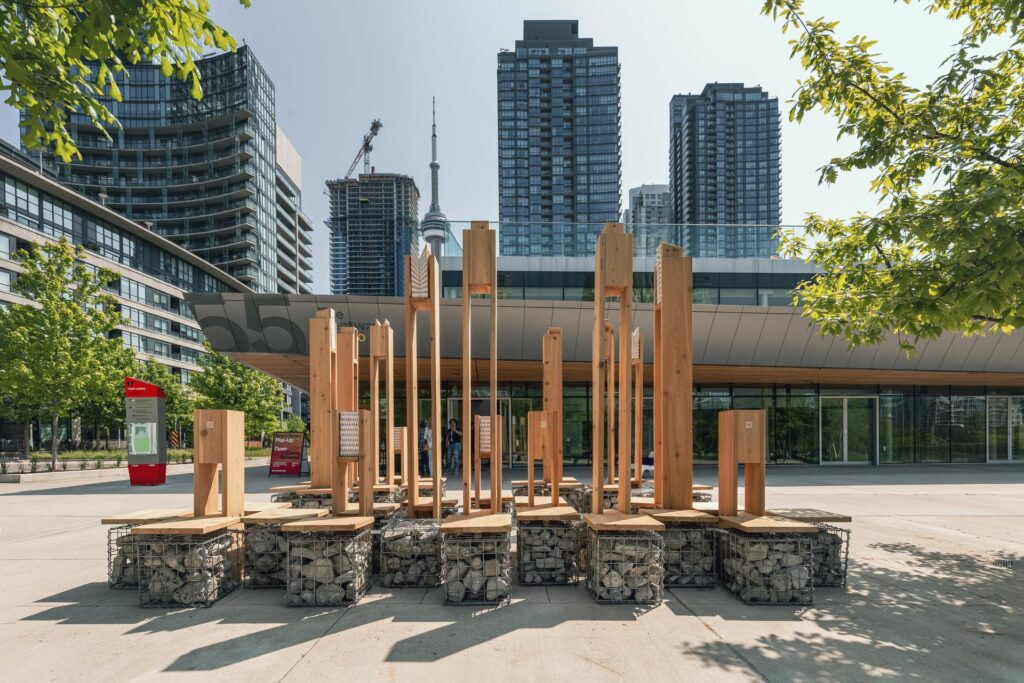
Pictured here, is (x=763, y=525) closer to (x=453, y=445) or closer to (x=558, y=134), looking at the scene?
(x=453, y=445)

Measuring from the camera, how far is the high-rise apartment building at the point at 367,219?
5502 inches

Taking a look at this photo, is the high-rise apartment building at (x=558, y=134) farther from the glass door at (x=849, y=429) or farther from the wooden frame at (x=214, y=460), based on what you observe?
the wooden frame at (x=214, y=460)

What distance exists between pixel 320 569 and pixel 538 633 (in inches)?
78.7

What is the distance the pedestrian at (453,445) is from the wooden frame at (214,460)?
448 inches

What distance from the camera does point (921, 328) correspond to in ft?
21.6

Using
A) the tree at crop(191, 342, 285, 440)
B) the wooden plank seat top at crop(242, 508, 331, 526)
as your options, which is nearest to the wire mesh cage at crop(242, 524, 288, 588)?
the wooden plank seat top at crop(242, 508, 331, 526)

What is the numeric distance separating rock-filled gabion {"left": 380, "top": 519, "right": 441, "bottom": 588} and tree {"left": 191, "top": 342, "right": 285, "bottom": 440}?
34.7 m

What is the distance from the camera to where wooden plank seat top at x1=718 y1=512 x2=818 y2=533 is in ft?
16.0

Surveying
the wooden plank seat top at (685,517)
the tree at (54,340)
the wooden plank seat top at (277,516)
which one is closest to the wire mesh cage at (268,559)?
the wooden plank seat top at (277,516)

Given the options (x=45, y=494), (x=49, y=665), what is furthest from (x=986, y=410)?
(x=45, y=494)

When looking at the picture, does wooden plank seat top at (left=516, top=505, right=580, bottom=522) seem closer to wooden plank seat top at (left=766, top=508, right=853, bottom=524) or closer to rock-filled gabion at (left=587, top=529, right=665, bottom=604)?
rock-filled gabion at (left=587, top=529, right=665, bottom=604)

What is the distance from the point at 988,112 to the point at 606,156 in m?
78.0

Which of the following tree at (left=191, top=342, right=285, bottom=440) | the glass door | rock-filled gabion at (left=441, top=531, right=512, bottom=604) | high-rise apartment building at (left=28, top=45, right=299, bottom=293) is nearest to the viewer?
rock-filled gabion at (left=441, top=531, right=512, bottom=604)

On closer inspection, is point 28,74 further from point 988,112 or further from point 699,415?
point 699,415
